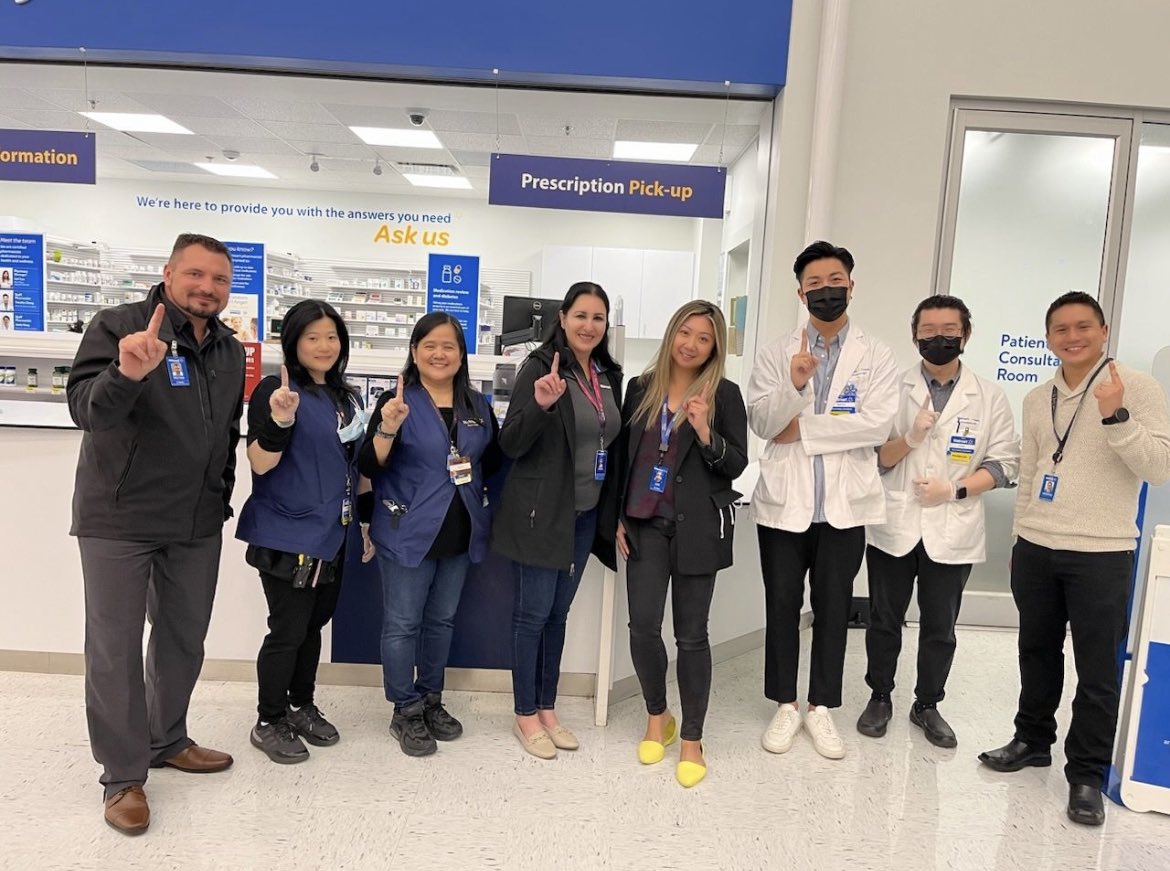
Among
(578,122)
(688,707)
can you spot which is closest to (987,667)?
(688,707)

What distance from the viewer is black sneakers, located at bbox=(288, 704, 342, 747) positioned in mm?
2668

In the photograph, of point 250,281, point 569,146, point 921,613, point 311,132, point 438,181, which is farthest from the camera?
point 438,181

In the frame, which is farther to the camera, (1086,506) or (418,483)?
(418,483)

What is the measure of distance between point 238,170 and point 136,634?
8.39m

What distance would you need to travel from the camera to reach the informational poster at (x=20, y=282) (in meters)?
5.43

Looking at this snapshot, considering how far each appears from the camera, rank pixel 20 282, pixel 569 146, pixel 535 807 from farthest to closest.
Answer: pixel 569 146, pixel 20 282, pixel 535 807

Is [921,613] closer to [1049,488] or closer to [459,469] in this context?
[1049,488]

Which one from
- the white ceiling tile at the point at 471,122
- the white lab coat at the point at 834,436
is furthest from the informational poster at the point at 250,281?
the white lab coat at the point at 834,436

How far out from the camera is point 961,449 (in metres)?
2.76

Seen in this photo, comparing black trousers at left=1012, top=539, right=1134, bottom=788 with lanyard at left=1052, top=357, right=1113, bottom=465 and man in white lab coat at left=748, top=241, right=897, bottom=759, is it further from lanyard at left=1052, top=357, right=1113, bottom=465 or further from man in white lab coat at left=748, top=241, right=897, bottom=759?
man in white lab coat at left=748, top=241, right=897, bottom=759

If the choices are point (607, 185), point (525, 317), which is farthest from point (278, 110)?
point (607, 185)

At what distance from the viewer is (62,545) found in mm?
3021

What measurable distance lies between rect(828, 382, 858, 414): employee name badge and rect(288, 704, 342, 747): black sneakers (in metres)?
2.10

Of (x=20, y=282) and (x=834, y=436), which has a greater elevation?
(x=20, y=282)
